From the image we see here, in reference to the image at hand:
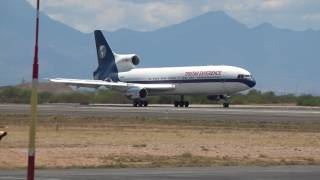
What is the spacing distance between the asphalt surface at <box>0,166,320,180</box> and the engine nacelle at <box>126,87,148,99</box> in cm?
5425

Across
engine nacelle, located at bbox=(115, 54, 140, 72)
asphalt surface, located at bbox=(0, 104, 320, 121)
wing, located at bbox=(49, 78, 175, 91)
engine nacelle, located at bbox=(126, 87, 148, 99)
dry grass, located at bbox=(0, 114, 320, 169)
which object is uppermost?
engine nacelle, located at bbox=(115, 54, 140, 72)

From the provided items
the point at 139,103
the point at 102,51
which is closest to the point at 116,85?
the point at 139,103

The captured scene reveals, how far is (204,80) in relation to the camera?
7669 centimetres

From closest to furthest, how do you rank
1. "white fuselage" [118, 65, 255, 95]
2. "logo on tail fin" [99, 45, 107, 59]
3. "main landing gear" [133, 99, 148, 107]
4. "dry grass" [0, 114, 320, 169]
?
"dry grass" [0, 114, 320, 169], "white fuselage" [118, 65, 255, 95], "main landing gear" [133, 99, 148, 107], "logo on tail fin" [99, 45, 107, 59]

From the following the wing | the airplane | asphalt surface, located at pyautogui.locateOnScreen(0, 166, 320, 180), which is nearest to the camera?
asphalt surface, located at pyautogui.locateOnScreen(0, 166, 320, 180)

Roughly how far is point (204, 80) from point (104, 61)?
15.6 metres

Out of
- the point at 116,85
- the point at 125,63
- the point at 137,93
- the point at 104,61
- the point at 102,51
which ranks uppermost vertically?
the point at 102,51

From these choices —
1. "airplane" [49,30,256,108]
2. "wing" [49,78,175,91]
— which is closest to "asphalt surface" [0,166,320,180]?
"airplane" [49,30,256,108]

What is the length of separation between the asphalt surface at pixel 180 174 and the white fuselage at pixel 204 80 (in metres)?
51.3

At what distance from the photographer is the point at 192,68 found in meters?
79.9

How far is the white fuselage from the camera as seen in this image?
249 ft

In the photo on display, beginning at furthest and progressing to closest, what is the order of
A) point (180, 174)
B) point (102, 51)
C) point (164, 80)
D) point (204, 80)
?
1. point (102, 51)
2. point (164, 80)
3. point (204, 80)
4. point (180, 174)

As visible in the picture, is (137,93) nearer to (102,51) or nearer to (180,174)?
(102,51)

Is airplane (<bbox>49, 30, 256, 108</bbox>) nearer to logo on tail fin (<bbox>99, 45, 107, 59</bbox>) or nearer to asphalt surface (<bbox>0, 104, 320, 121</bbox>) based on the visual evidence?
logo on tail fin (<bbox>99, 45, 107, 59</bbox>)
